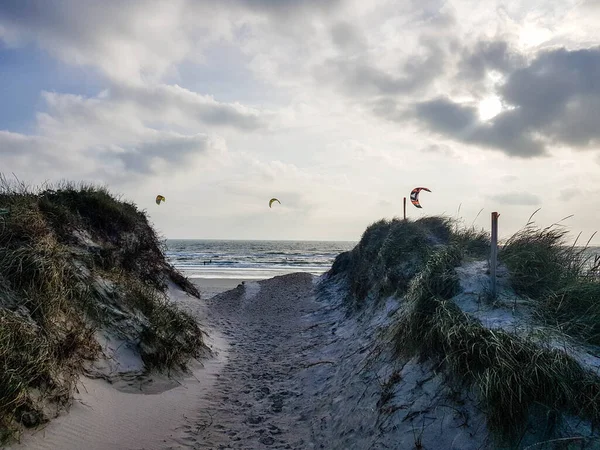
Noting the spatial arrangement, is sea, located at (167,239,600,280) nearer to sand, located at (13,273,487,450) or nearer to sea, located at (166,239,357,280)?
sea, located at (166,239,357,280)

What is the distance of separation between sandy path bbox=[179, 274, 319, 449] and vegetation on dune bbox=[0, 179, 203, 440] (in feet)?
4.20

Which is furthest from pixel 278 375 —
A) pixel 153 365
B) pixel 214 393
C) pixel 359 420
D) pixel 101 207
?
pixel 101 207

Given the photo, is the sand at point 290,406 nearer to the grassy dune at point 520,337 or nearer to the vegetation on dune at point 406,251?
the grassy dune at point 520,337

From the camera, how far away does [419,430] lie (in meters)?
4.27

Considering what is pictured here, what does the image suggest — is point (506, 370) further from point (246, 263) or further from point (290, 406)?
point (246, 263)

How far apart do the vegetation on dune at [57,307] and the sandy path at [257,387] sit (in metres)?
1.28

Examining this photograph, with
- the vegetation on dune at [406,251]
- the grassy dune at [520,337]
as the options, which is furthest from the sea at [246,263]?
the grassy dune at [520,337]

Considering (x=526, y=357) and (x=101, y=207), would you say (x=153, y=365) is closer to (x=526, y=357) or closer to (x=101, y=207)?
(x=526, y=357)

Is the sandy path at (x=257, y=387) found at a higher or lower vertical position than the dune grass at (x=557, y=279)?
lower

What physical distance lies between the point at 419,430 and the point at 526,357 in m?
1.40

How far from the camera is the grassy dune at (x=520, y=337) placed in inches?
141

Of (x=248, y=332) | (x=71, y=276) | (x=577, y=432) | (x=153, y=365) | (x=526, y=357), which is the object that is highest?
Answer: (x=71, y=276)

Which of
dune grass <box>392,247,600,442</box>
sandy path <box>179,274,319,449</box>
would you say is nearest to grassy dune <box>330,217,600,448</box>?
dune grass <box>392,247,600,442</box>

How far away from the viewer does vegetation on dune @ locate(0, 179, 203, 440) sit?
4.36 meters
